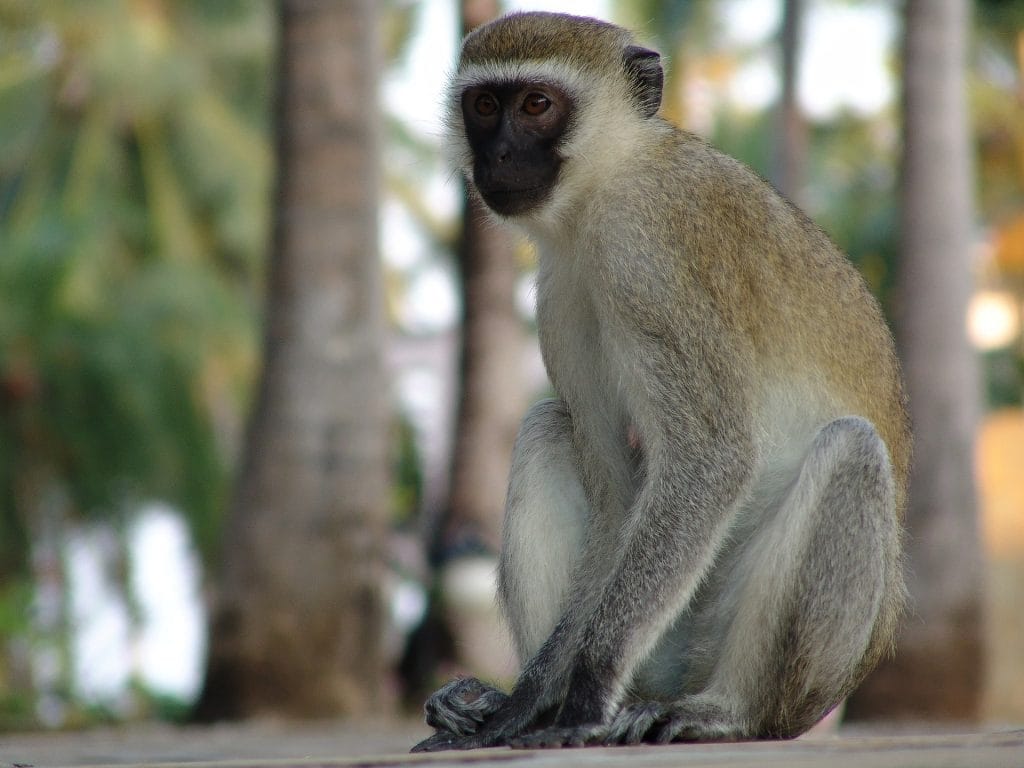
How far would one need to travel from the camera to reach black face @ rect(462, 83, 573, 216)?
187 inches

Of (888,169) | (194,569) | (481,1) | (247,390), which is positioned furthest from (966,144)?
(888,169)

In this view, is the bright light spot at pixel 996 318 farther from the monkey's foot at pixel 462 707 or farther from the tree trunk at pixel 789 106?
the monkey's foot at pixel 462 707

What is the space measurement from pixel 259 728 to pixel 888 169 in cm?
2822

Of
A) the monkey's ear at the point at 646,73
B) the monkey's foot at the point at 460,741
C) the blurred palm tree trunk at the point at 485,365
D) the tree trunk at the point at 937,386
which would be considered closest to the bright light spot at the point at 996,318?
the tree trunk at the point at 937,386

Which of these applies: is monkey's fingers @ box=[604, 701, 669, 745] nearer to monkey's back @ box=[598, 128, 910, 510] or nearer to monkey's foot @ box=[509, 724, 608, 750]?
monkey's foot @ box=[509, 724, 608, 750]

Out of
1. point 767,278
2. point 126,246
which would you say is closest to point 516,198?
point 767,278

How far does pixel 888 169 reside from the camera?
3462cm

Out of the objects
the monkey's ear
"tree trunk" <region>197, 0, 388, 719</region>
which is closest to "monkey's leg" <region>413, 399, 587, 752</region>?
the monkey's ear

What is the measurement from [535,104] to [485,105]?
16 cm

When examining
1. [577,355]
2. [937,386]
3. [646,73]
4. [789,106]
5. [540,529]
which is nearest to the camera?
[540,529]

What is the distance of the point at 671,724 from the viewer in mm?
4148

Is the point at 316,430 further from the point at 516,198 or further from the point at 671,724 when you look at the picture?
the point at 671,724

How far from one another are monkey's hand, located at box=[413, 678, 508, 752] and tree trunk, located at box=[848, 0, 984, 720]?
699 centimetres

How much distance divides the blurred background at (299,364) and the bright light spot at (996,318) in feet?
1.58
